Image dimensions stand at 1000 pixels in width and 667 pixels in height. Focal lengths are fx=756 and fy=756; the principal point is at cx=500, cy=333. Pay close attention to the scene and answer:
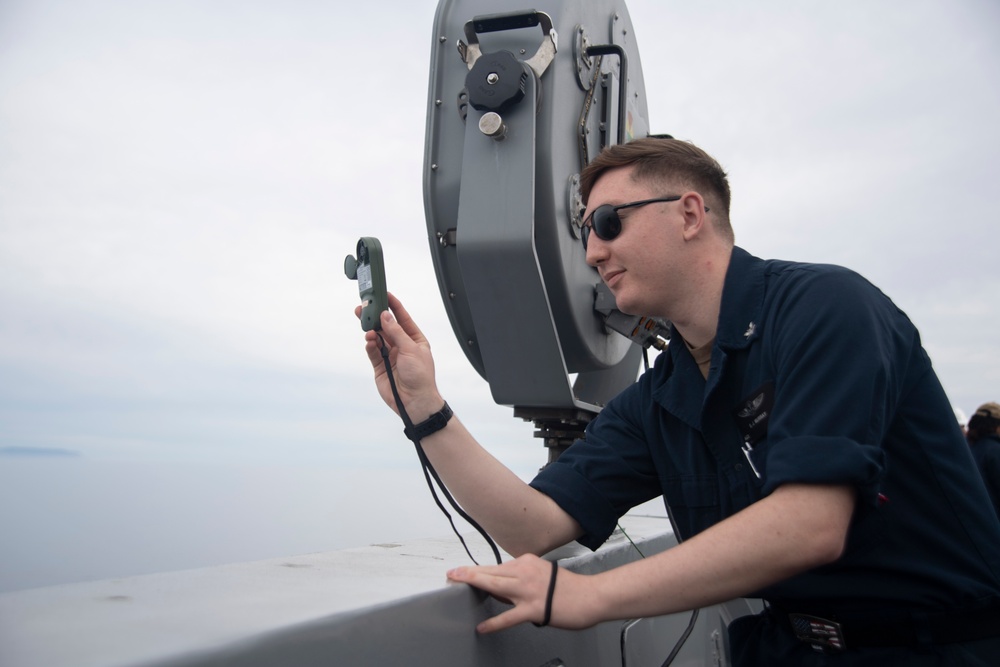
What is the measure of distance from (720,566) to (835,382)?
29 cm

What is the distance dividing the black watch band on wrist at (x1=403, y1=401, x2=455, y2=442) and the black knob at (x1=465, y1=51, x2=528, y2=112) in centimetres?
91

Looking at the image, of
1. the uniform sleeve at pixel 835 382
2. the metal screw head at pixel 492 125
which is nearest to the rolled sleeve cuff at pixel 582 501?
the uniform sleeve at pixel 835 382

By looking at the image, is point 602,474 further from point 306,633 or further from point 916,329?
point 306,633

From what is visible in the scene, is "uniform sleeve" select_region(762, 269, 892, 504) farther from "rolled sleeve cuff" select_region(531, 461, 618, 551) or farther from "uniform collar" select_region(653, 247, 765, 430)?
"rolled sleeve cuff" select_region(531, 461, 618, 551)

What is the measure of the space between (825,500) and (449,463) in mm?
650

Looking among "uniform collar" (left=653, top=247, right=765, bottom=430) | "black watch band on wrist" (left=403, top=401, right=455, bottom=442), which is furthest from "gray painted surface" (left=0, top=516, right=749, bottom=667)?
"uniform collar" (left=653, top=247, right=765, bottom=430)

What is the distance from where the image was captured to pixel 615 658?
4.91ft

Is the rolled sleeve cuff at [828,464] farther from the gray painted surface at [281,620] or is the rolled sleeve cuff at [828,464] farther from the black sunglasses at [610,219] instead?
the black sunglasses at [610,219]

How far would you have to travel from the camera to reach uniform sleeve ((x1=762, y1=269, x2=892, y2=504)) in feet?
3.14

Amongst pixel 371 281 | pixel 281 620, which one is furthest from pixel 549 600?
pixel 371 281

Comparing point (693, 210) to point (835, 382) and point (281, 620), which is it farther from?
point (281, 620)

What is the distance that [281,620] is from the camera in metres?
0.78

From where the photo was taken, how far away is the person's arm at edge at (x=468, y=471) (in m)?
1.35

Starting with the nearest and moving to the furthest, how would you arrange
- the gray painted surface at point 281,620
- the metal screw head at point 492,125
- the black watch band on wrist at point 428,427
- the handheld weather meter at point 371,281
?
the gray painted surface at point 281,620
the handheld weather meter at point 371,281
the black watch band on wrist at point 428,427
the metal screw head at point 492,125
